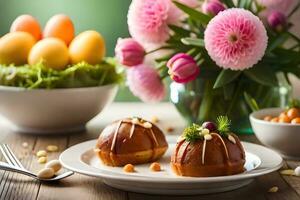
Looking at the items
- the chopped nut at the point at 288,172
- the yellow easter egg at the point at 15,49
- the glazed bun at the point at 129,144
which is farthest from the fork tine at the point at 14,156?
the chopped nut at the point at 288,172

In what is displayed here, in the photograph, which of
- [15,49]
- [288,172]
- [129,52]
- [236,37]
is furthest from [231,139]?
[15,49]

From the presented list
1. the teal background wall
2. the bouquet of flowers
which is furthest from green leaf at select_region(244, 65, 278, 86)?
the teal background wall

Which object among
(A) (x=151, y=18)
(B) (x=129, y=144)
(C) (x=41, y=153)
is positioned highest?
(A) (x=151, y=18)

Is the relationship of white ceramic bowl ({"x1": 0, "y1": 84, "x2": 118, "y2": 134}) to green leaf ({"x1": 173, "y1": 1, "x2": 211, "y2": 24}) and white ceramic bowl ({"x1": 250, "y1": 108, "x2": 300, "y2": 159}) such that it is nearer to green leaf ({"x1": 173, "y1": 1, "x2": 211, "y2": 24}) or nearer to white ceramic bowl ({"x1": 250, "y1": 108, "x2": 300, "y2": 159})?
green leaf ({"x1": 173, "y1": 1, "x2": 211, "y2": 24})

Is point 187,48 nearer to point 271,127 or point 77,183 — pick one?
point 271,127

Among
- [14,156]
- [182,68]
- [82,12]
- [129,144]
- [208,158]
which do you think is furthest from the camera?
[82,12]

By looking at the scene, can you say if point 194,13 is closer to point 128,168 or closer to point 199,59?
point 199,59
